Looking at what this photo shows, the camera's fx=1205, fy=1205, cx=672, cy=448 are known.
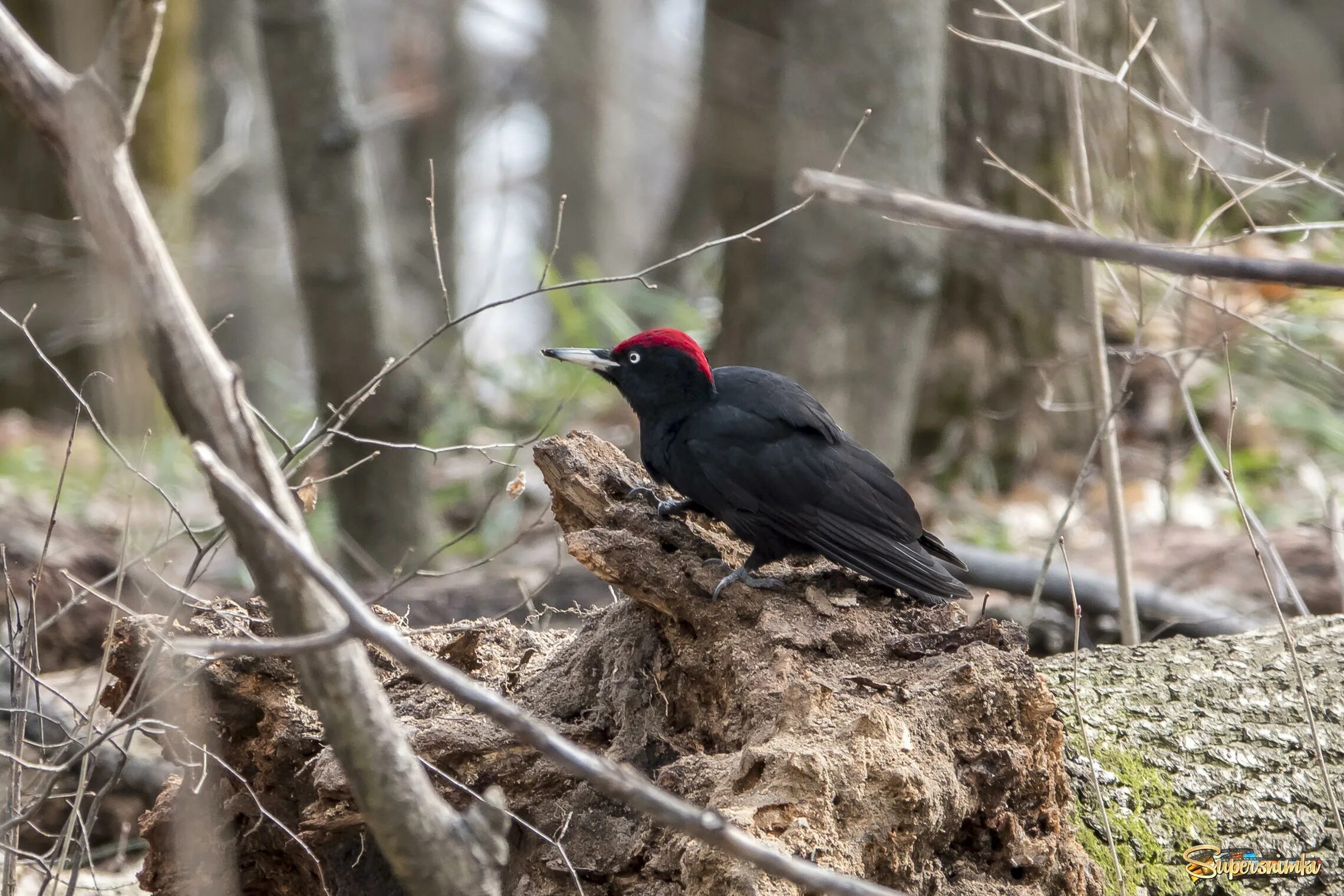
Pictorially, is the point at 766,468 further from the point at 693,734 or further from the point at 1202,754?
the point at 1202,754

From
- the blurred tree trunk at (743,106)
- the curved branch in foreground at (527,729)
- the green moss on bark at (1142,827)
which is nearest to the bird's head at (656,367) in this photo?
the green moss on bark at (1142,827)

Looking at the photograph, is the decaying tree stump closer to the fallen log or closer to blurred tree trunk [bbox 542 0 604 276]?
the fallen log

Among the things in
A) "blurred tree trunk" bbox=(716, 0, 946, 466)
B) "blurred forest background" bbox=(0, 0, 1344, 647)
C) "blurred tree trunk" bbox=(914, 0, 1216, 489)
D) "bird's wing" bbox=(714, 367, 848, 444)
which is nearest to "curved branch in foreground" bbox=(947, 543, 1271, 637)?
"blurred forest background" bbox=(0, 0, 1344, 647)

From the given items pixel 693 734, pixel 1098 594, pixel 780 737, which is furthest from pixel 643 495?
pixel 1098 594

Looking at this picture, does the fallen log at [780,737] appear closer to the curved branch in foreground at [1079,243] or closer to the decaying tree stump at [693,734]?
the decaying tree stump at [693,734]

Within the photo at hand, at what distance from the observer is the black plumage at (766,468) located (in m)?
2.75

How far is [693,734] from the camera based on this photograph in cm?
250

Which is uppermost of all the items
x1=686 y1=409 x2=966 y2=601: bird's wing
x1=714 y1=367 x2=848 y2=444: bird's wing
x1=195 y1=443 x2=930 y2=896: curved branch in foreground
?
x1=195 y1=443 x2=930 y2=896: curved branch in foreground

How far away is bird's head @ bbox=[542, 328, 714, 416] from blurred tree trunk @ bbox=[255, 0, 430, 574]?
6.13 feet

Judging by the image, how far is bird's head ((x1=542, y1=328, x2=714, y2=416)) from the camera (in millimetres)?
3172

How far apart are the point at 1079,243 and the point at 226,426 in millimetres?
1021

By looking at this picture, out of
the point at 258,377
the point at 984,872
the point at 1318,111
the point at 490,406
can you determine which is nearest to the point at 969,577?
the point at 1318,111

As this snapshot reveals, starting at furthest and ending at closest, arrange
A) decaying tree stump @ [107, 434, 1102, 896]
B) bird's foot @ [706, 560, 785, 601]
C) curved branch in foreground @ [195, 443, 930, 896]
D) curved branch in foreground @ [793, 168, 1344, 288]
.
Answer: bird's foot @ [706, 560, 785, 601] < decaying tree stump @ [107, 434, 1102, 896] < curved branch in foreground @ [195, 443, 930, 896] < curved branch in foreground @ [793, 168, 1344, 288]

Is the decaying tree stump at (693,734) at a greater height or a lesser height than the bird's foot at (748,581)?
lesser
